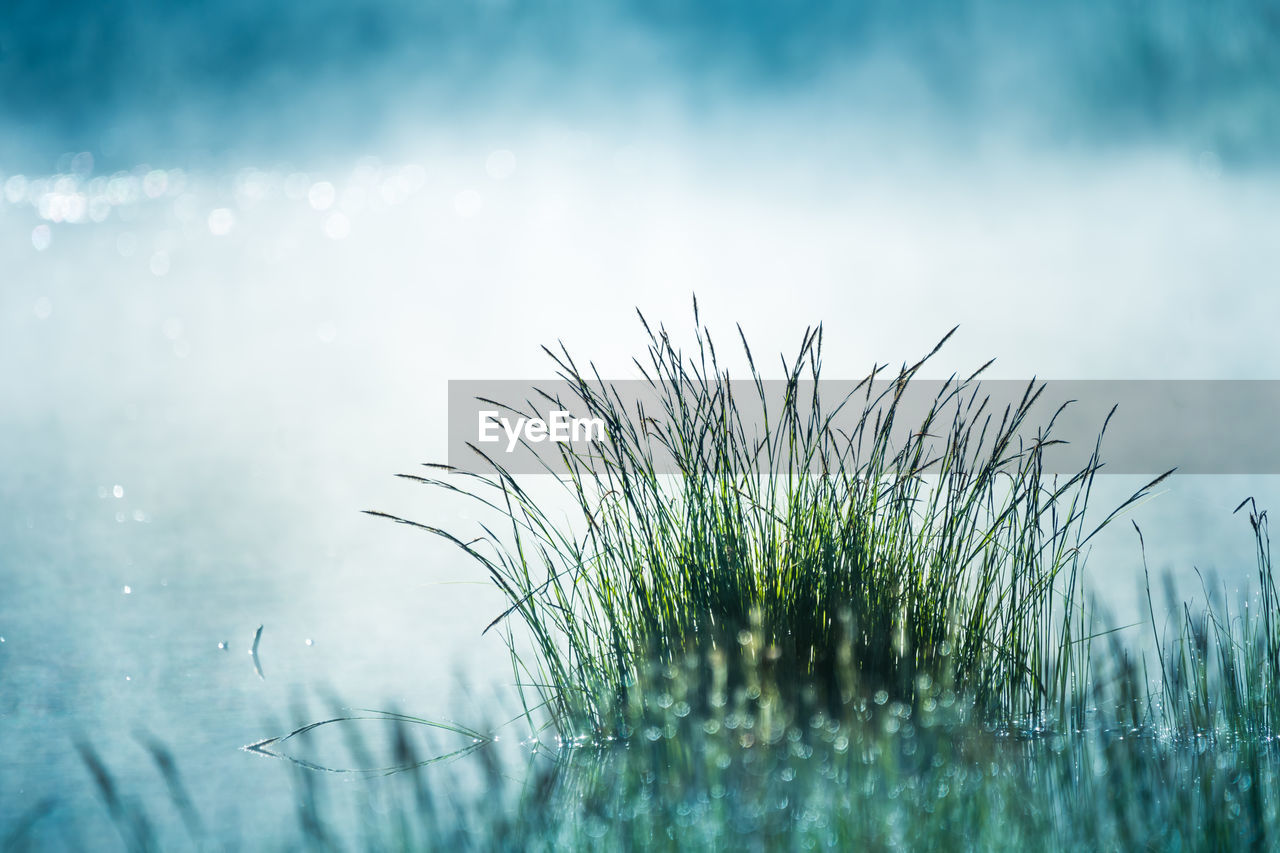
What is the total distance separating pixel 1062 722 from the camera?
204cm

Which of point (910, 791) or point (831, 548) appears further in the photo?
point (831, 548)

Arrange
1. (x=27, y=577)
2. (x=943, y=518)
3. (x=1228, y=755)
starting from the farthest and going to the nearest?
(x=27, y=577) → (x=943, y=518) → (x=1228, y=755)

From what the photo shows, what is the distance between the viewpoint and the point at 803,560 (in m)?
1.92

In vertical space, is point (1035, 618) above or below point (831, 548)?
below

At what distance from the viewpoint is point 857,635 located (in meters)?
1.93

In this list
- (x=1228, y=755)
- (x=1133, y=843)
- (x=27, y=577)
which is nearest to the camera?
(x=1133, y=843)

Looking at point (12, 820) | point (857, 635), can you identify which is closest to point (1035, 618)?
point (857, 635)

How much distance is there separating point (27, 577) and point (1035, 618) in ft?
15.0

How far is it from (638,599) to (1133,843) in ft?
2.96

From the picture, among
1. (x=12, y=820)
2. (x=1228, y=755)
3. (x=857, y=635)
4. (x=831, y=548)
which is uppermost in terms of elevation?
(x=831, y=548)

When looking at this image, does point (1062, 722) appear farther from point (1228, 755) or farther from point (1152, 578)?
point (1152, 578)

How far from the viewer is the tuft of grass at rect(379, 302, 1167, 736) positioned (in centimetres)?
191

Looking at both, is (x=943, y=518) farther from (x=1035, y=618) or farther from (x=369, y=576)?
(x=369, y=576)

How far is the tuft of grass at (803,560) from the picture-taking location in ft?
6.28
